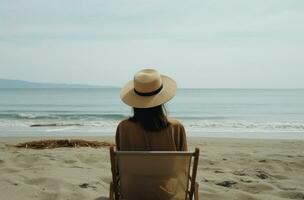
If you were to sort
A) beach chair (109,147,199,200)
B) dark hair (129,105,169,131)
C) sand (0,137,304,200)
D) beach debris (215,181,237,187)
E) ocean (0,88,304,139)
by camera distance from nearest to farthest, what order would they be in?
1. beach chair (109,147,199,200)
2. dark hair (129,105,169,131)
3. sand (0,137,304,200)
4. beach debris (215,181,237,187)
5. ocean (0,88,304,139)

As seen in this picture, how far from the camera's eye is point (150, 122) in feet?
11.0

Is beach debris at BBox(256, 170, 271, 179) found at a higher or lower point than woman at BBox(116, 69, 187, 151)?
lower

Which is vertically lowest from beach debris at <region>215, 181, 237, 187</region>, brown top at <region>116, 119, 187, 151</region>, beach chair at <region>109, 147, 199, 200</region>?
beach debris at <region>215, 181, 237, 187</region>

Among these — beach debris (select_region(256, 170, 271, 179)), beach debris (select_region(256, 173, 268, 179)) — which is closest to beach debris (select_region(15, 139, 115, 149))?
beach debris (select_region(256, 170, 271, 179))

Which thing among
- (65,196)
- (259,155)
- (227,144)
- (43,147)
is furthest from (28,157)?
(227,144)

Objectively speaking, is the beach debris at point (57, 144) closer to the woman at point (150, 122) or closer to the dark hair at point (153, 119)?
the woman at point (150, 122)

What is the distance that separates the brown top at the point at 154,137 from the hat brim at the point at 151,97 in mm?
158

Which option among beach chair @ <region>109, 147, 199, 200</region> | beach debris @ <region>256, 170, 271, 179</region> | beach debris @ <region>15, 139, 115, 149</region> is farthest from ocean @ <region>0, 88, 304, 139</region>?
beach debris @ <region>256, 170, 271, 179</region>

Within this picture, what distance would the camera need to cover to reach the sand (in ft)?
16.6

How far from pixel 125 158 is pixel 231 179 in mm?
3048

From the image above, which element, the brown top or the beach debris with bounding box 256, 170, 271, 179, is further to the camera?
the beach debris with bounding box 256, 170, 271, 179

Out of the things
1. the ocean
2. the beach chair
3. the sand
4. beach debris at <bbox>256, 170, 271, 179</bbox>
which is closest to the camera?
the beach chair

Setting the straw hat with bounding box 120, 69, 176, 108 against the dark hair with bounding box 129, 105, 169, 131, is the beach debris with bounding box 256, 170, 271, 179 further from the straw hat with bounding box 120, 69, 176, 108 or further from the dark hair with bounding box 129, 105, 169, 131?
the dark hair with bounding box 129, 105, 169, 131

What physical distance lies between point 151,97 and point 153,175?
0.58 metres
